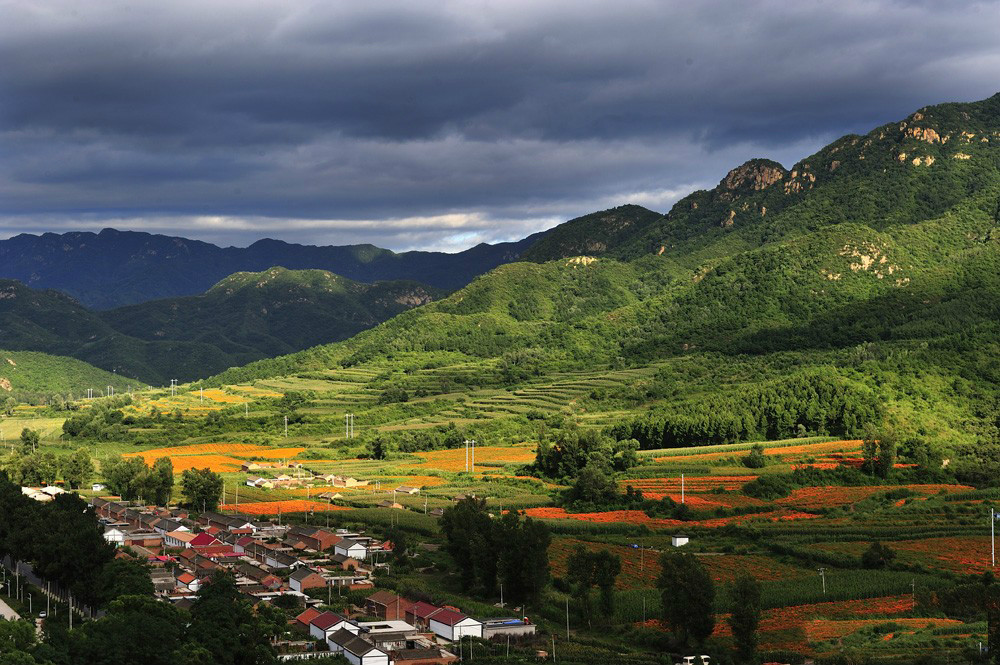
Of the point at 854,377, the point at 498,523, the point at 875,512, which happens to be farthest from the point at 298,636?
the point at 854,377

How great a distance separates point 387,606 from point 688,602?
14.7m

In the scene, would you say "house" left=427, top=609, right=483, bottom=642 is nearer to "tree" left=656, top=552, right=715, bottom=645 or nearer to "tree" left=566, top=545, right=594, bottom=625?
"tree" left=566, top=545, right=594, bottom=625

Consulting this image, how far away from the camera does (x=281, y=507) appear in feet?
297

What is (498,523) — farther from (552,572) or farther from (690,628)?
(690,628)

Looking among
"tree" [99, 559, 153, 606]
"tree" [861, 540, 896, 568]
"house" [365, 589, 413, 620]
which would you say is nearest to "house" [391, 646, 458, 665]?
"house" [365, 589, 413, 620]

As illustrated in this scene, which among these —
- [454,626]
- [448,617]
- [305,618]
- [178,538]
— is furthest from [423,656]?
[178,538]

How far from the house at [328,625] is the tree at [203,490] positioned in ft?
135

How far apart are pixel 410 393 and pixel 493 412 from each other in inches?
993

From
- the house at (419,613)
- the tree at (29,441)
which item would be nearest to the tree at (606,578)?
the house at (419,613)

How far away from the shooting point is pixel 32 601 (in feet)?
208

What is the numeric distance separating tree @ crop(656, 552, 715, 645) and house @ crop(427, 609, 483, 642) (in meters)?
8.46

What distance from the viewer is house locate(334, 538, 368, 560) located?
232ft

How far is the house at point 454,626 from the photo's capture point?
172 ft

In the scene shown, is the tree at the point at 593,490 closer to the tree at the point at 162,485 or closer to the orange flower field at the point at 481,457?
the orange flower field at the point at 481,457
